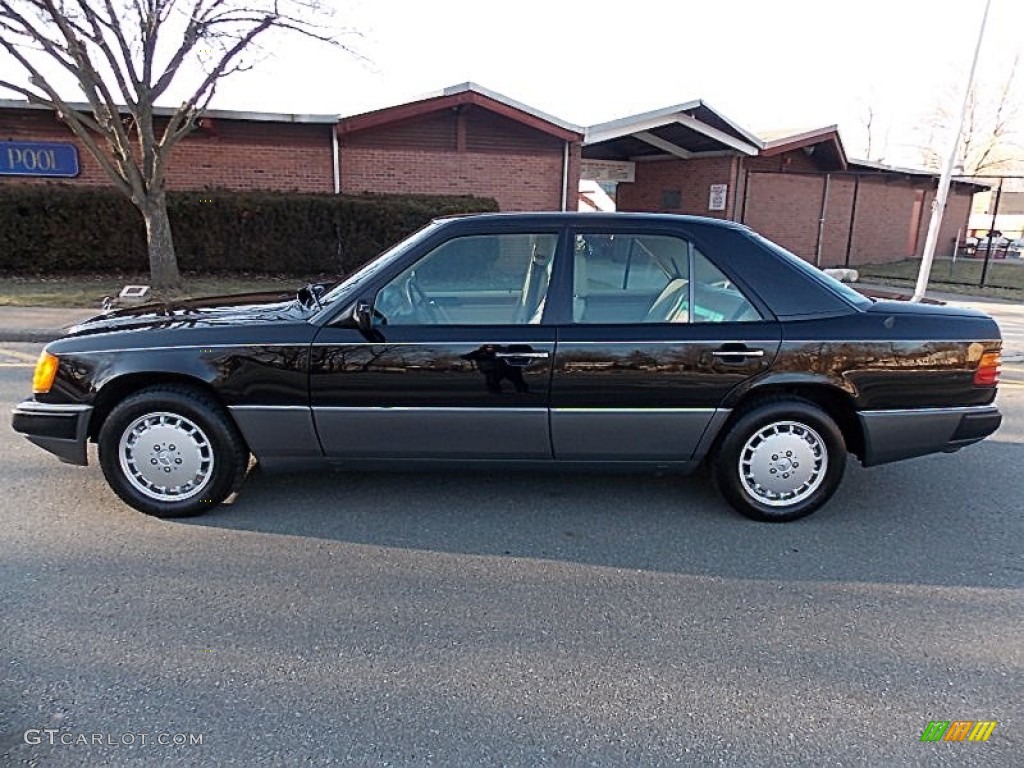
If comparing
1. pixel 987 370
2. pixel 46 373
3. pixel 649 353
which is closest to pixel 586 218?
pixel 649 353

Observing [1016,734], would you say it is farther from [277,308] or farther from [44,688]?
[277,308]

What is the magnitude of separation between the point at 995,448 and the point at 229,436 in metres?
5.20

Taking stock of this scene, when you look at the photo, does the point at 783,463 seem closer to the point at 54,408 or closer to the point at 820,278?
the point at 820,278

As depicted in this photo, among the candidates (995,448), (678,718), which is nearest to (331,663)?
(678,718)

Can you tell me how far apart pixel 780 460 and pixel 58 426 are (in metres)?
3.80

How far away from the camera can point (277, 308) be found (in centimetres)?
374

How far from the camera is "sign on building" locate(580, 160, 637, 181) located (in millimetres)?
20391

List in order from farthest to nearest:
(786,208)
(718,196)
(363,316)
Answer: (786,208)
(718,196)
(363,316)

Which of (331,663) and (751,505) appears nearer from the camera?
(331,663)

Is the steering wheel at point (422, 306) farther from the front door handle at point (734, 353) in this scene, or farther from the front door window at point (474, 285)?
the front door handle at point (734, 353)

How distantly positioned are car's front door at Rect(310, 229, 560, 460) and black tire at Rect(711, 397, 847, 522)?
3.35 feet

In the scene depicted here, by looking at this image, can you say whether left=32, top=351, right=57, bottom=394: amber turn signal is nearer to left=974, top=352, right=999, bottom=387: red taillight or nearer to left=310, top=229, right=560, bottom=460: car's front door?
left=310, top=229, right=560, bottom=460: car's front door

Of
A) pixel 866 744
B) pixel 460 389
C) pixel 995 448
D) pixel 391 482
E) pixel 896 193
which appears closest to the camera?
pixel 866 744

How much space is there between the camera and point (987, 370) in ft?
11.7
